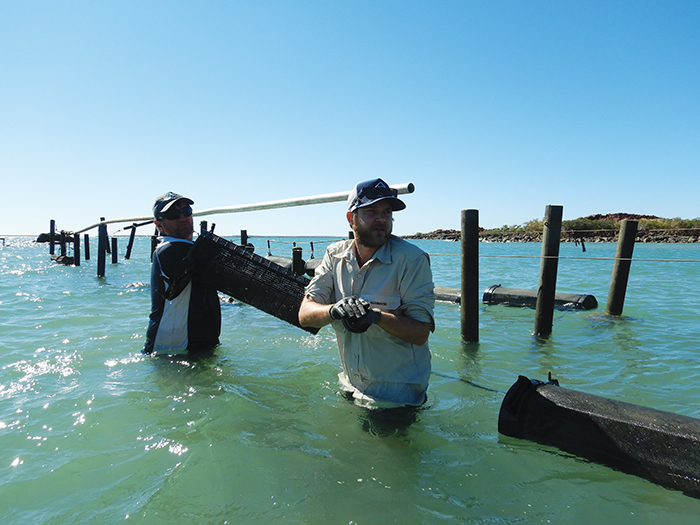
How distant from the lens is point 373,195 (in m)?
2.95

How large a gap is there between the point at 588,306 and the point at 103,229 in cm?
1878

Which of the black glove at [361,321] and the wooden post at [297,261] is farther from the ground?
the black glove at [361,321]

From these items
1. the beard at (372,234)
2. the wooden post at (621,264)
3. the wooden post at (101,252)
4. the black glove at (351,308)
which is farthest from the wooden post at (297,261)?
the wooden post at (101,252)

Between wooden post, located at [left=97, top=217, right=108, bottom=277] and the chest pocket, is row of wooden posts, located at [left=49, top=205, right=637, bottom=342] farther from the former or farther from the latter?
wooden post, located at [left=97, top=217, right=108, bottom=277]

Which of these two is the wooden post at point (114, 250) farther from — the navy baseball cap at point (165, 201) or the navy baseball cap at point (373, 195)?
the navy baseball cap at point (373, 195)

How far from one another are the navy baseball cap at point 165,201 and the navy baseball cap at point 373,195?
7.38 feet

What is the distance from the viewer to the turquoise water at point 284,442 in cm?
251

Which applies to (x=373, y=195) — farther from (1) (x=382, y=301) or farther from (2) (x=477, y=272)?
(2) (x=477, y=272)

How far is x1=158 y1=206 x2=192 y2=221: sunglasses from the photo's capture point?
442cm

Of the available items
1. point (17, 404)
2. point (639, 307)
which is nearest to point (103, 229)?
point (17, 404)

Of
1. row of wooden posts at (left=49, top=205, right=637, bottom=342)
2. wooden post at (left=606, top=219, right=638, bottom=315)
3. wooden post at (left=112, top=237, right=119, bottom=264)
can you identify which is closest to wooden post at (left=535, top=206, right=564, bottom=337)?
row of wooden posts at (left=49, top=205, right=637, bottom=342)

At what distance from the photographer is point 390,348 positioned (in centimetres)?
310

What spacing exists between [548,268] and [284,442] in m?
5.85

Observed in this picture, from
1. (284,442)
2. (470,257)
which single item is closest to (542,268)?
(470,257)
